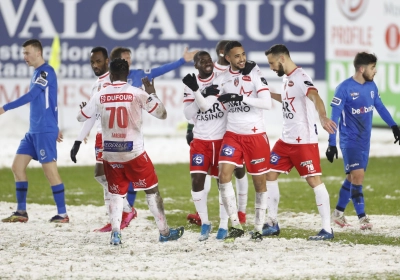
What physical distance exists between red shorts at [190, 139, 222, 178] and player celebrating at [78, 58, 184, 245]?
679 millimetres

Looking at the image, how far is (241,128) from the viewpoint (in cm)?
1061

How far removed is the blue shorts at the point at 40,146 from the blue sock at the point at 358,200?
412 cm

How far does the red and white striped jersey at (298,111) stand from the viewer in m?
10.8

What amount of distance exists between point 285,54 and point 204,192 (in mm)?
1930

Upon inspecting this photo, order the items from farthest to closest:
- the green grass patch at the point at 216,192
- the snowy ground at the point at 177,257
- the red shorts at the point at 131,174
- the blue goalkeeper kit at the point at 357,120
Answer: the green grass patch at the point at 216,192 → the blue goalkeeper kit at the point at 357,120 → the red shorts at the point at 131,174 → the snowy ground at the point at 177,257

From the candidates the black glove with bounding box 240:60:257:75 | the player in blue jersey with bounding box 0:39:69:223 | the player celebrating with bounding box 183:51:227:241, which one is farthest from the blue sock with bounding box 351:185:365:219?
the player in blue jersey with bounding box 0:39:69:223

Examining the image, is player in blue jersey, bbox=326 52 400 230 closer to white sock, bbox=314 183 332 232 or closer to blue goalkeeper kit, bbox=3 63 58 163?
white sock, bbox=314 183 332 232

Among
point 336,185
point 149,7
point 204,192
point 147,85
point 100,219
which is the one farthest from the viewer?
point 149,7

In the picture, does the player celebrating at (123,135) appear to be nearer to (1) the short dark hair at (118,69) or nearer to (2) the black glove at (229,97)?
(1) the short dark hair at (118,69)

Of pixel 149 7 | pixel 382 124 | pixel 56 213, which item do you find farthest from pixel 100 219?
pixel 382 124

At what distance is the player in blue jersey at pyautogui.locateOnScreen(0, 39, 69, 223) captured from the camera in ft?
41.2

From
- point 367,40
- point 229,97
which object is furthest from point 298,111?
point 367,40

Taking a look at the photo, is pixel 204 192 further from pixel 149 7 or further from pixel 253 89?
pixel 149 7

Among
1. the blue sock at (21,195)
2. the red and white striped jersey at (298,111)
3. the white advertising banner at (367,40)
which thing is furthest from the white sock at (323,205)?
the white advertising banner at (367,40)
